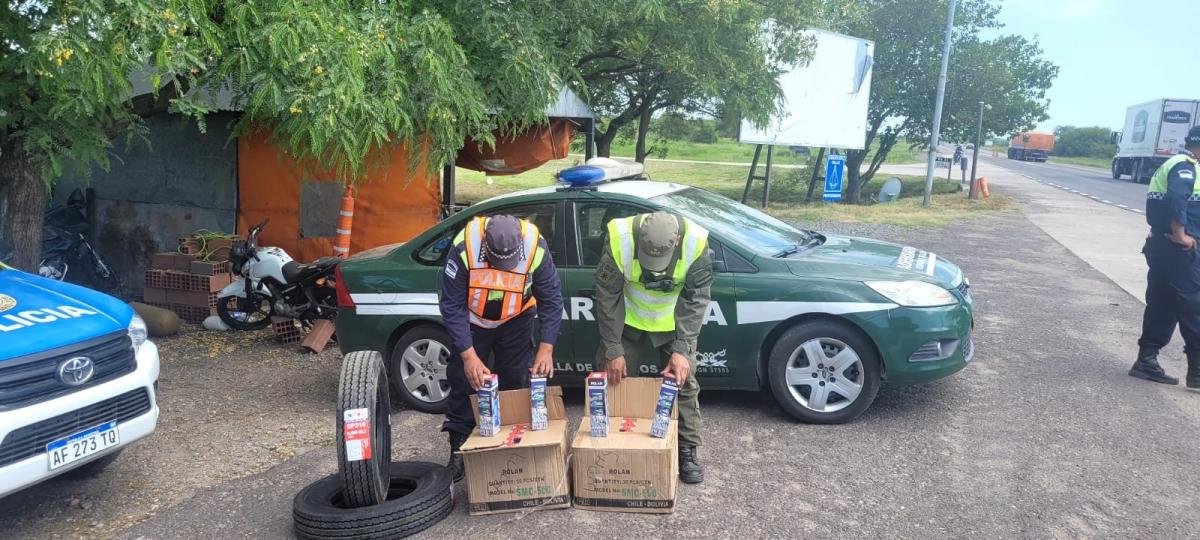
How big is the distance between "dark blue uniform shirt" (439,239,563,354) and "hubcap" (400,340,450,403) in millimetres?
1525

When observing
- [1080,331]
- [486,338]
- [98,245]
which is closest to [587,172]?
[486,338]

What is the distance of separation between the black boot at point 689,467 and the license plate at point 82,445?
2.83 metres

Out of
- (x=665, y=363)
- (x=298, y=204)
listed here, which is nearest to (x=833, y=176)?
(x=298, y=204)

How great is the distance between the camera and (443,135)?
7.01 m

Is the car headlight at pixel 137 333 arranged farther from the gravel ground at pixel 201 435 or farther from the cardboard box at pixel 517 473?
the cardboard box at pixel 517 473

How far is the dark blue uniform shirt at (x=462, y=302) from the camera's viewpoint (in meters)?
4.45

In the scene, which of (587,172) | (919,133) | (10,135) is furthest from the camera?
(919,133)

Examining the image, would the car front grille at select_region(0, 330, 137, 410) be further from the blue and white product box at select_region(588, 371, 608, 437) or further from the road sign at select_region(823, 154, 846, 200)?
the road sign at select_region(823, 154, 846, 200)

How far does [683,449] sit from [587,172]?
6.62ft

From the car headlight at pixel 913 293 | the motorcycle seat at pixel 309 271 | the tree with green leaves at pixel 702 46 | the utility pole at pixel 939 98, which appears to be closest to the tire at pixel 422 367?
the motorcycle seat at pixel 309 271

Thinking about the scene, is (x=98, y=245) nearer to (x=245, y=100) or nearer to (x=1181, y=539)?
(x=245, y=100)

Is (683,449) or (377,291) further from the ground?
(377,291)

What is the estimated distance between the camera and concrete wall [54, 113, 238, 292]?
10070 millimetres

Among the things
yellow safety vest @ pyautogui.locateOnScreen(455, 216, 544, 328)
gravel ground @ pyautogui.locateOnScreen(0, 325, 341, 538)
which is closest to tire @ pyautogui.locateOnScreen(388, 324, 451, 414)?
gravel ground @ pyautogui.locateOnScreen(0, 325, 341, 538)
